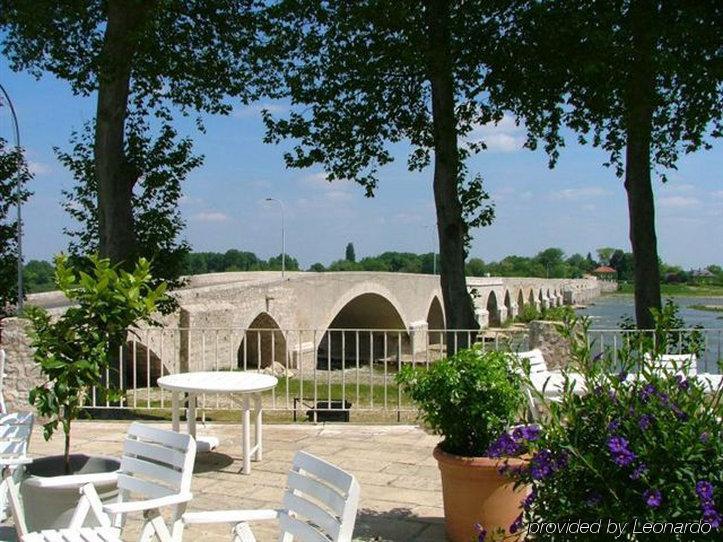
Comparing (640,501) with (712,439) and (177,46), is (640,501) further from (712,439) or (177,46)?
(177,46)

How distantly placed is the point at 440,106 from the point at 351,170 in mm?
1618

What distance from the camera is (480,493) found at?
3637mm

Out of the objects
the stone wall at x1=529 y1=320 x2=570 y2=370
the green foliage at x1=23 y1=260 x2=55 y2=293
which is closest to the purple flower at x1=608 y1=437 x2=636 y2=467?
the stone wall at x1=529 y1=320 x2=570 y2=370

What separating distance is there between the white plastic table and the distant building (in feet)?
397

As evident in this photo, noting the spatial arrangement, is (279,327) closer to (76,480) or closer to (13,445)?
(13,445)

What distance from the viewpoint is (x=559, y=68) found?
8.77m

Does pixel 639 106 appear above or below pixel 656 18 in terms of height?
below

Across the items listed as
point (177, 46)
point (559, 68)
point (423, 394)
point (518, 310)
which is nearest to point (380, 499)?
point (423, 394)

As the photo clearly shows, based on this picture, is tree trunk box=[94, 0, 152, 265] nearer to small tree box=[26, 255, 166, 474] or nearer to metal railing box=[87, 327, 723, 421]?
metal railing box=[87, 327, 723, 421]

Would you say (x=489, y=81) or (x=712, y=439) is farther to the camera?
(x=489, y=81)

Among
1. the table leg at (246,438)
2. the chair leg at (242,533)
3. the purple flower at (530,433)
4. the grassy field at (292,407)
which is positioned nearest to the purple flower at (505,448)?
the purple flower at (530,433)

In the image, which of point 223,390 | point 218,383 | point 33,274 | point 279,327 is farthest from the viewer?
point 279,327

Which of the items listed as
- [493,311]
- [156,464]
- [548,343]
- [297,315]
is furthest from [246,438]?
[493,311]

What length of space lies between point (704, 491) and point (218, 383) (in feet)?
11.6
